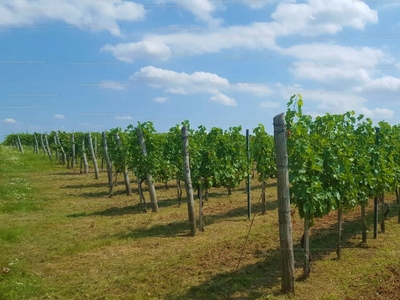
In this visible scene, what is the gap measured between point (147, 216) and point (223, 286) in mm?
7470

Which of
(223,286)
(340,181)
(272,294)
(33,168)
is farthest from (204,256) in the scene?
(33,168)

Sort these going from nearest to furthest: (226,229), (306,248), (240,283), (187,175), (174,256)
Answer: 1. (306,248)
2. (240,283)
3. (174,256)
4. (187,175)
5. (226,229)

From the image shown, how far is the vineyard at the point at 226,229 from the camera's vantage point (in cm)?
685

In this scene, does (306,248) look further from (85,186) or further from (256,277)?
(85,186)

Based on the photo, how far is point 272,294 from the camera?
651cm

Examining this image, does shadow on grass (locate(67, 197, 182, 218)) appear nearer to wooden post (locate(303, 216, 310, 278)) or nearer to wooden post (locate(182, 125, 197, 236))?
wooden post (locate(182, 125, 197, 236))

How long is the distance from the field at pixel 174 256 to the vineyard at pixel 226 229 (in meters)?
0.03

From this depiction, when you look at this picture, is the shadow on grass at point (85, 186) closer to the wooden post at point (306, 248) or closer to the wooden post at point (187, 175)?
the wooden post at point (187, 175)

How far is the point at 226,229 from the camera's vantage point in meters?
11.5

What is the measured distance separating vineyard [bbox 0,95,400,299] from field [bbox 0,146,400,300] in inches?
1.3

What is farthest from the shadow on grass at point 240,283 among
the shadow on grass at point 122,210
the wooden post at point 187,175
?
the shadow on grass at point 122,210

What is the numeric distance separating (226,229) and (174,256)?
9.67ft

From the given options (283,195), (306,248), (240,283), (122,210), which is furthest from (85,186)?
(283,195)

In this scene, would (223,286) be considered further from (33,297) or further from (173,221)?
(173,221)
